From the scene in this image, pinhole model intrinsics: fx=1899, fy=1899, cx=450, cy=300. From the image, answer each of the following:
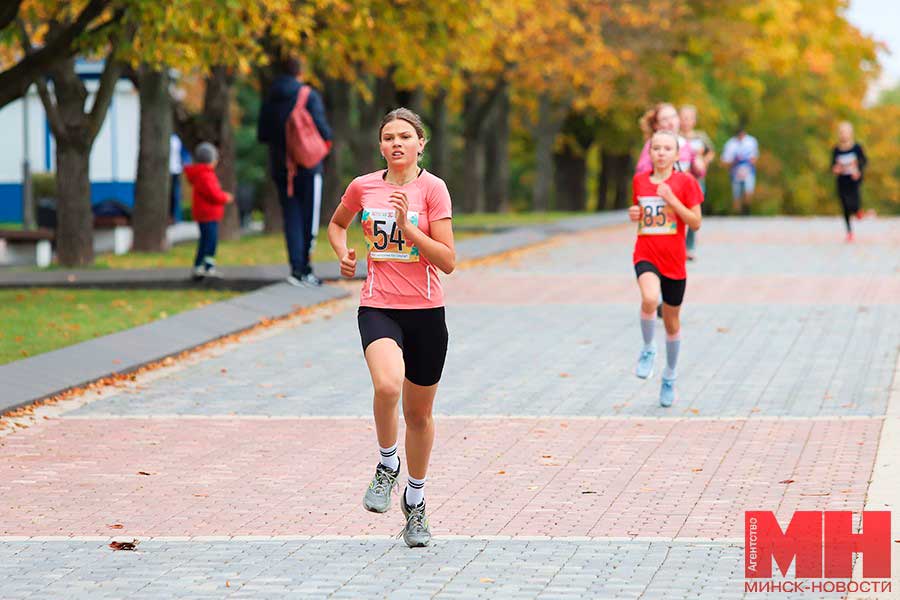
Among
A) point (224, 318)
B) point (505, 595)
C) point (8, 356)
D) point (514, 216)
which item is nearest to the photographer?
point (505, 595)

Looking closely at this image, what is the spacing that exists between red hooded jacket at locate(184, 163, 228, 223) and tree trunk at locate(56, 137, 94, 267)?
327 centimetres

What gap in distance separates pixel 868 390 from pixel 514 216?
25.6m

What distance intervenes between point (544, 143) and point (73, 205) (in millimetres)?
A: 25327

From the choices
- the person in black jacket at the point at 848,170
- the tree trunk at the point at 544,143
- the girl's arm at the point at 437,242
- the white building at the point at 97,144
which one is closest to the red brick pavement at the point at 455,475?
the girl's arm at the point at 437,242

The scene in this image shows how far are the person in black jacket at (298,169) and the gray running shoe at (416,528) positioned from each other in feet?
36.5

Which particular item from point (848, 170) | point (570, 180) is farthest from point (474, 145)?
point (848, 170)

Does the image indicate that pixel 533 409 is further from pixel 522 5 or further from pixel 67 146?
pixel 522 5

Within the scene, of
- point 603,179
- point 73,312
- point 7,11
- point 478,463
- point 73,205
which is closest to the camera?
point 478,463

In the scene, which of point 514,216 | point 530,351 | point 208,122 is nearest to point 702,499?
point 530,351

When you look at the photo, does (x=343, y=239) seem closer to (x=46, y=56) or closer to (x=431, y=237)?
(x=431, y=237)

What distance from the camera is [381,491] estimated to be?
297 inches

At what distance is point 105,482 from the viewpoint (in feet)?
29.2

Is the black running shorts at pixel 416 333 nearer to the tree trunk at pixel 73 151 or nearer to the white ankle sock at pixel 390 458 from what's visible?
the white ankle sock at pixel 390 458

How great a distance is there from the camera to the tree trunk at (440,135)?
135ft
